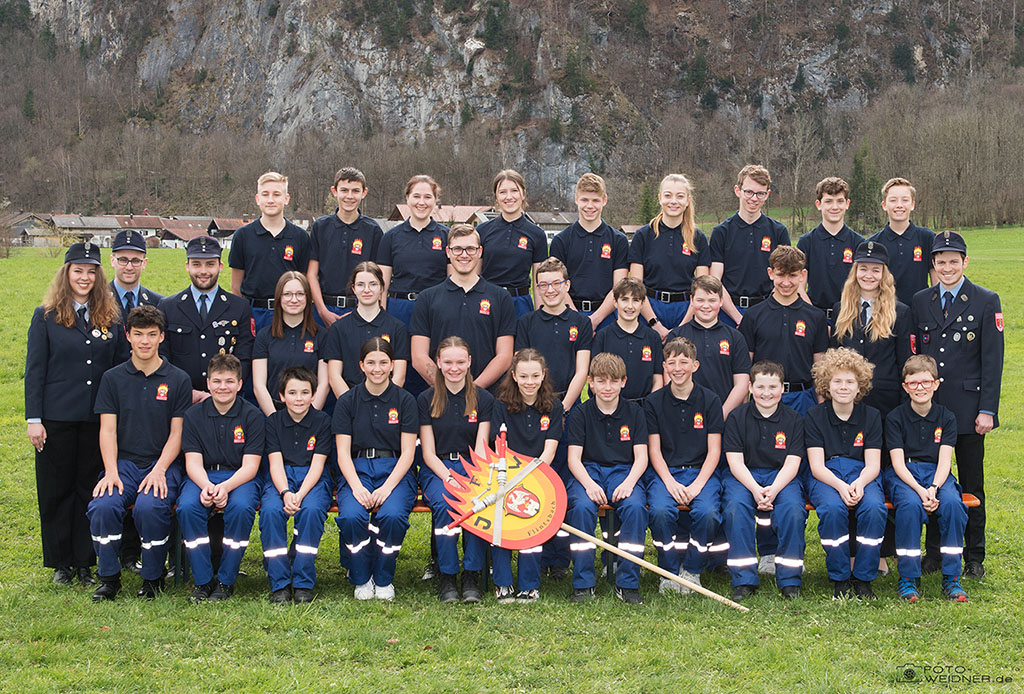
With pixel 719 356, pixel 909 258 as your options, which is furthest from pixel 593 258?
pixel 909 258

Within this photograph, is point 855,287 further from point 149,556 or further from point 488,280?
point 149,556

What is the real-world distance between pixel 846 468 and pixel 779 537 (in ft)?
2.53

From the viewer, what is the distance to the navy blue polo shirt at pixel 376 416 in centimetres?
680

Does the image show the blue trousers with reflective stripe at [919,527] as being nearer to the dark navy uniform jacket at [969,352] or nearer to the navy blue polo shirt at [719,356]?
the dark navy uniform jacket at [969,352]

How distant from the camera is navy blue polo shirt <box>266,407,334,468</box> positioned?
6.77 meters

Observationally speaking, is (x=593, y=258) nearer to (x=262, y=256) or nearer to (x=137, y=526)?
(x=262, y=256)

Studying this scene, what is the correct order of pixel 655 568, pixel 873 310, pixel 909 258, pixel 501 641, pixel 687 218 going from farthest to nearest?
pixel 687 218 < pixel 909 258 < pixel 873 310 < pixel 655 568 < pixel 501 641

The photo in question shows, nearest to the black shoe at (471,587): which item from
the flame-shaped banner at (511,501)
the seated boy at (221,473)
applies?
the flame-shaped banner at (511,501)

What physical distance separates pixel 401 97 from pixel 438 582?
131 m

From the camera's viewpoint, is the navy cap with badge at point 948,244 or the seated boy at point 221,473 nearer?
the seated boy at point 221,473

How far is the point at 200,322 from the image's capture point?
7.37 metres

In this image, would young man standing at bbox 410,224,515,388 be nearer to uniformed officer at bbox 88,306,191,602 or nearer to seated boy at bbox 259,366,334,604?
seated boy at bbox 259,366,334,604

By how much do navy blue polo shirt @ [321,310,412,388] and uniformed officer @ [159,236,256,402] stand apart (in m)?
0.80

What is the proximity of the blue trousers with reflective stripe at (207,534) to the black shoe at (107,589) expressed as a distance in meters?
0.57
